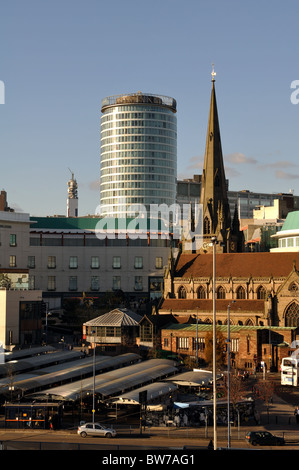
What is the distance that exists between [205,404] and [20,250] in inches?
2844

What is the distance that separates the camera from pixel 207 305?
124m

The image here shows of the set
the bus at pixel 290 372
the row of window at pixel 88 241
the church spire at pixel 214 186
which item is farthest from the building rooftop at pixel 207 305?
the row of window at pixel 88 241

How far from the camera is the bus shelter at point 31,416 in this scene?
198 ft

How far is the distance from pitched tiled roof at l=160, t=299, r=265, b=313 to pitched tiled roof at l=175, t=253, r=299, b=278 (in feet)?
16.9

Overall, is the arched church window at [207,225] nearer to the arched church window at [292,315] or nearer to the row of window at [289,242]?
the arched church window at [292,315]

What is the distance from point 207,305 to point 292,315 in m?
17.0

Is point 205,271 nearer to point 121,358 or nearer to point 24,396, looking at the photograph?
point 121,358

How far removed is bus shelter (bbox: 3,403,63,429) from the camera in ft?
198

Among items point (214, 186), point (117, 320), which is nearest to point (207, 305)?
point (117, 320)

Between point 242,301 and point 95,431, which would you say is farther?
point 242,301

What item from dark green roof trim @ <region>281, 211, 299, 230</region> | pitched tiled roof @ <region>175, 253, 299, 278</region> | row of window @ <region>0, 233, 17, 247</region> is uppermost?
dark green roof trim @ <region>281, 211, 299, 230</region>

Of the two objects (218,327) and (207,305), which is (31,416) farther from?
(207,305)

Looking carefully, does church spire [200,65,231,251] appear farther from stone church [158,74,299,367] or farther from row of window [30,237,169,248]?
row of window [30,237,169,248]

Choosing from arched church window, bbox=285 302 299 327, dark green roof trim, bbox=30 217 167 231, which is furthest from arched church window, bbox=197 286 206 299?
dark green roof trim, bbox=30 217 167 231
